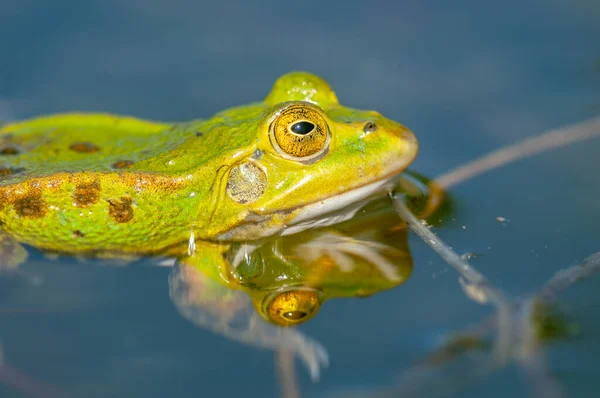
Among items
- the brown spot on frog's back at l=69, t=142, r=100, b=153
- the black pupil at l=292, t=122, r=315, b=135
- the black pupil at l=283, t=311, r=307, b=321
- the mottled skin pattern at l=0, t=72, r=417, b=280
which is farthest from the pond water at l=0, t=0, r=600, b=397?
the black pupil at l=292, t=122, r=315, b=135

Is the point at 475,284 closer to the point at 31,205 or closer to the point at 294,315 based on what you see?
the point at 294,315

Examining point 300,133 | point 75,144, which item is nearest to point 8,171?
point 75,144

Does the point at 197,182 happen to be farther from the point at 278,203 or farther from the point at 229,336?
the point at 229,336

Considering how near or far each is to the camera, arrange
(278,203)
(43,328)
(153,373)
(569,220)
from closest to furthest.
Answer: (153,373) → (43,328) → (278,203) → (569,220)

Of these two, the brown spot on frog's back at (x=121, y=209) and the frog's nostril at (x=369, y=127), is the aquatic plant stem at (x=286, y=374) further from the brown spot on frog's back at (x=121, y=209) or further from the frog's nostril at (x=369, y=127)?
the frog's nostril at (x=369, y=127)

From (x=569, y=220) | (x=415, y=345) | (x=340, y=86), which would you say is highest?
(x=340, y=86)

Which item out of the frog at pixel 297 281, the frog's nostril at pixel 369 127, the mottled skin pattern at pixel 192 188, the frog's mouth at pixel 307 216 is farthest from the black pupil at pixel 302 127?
the frog at pixel 297 281

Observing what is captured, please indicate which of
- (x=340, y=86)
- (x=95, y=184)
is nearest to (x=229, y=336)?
(x=95, y=184)
